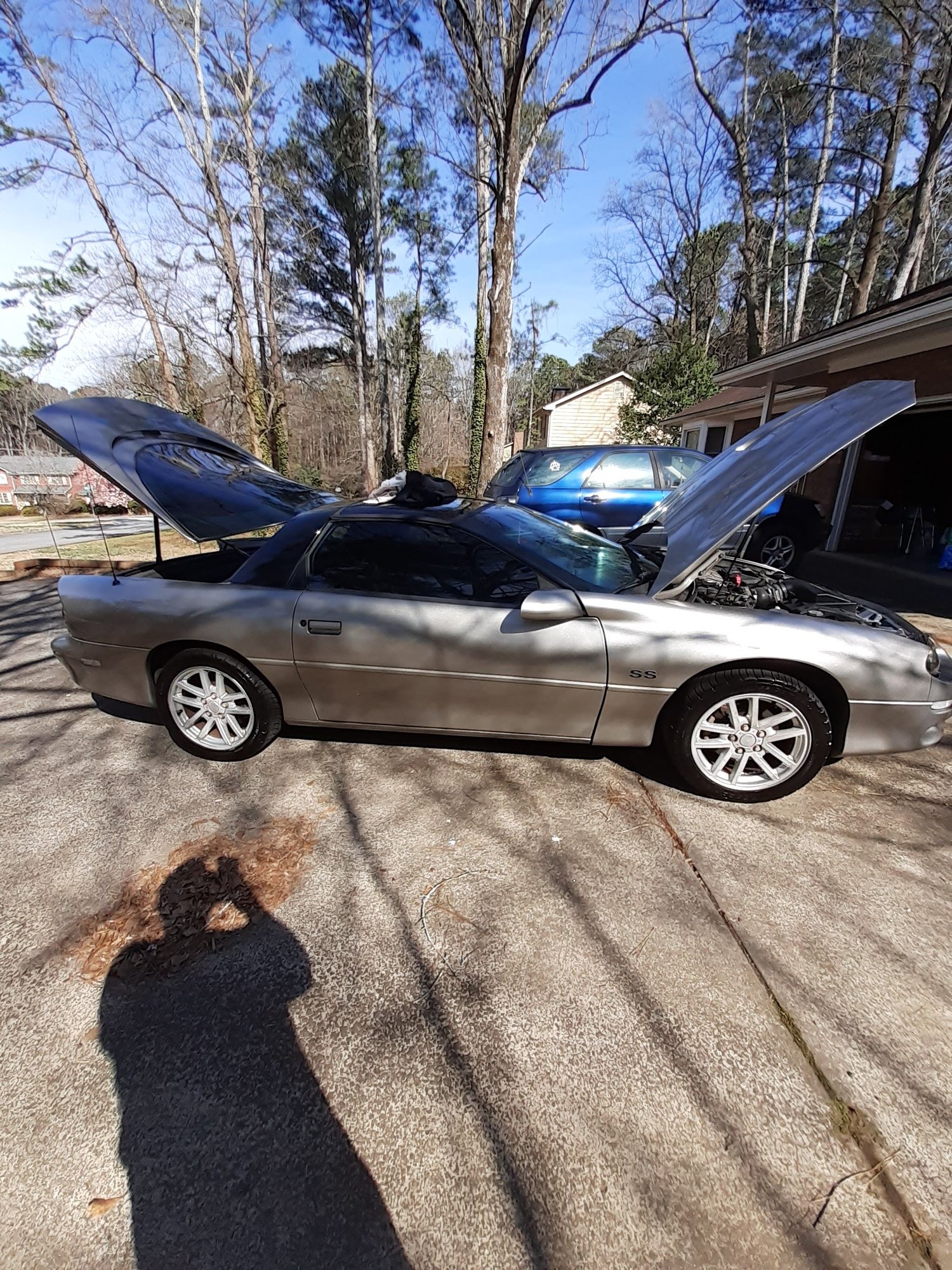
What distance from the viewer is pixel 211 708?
290 cm

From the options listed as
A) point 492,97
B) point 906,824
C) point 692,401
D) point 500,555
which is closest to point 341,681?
point 500,555

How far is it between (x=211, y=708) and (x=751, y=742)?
2675 mm

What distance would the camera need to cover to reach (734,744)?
255 centimetres

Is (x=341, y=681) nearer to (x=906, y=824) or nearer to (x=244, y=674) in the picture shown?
(x=244, y=674)

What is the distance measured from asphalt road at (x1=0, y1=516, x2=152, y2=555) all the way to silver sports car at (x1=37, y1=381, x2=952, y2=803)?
25.2 ft

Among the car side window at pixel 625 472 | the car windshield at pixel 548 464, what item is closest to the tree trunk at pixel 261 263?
the car windshield at pixel 548 464

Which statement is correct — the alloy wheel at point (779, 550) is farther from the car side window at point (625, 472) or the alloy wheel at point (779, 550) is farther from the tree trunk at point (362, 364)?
the tree trunk at point (362, 364)

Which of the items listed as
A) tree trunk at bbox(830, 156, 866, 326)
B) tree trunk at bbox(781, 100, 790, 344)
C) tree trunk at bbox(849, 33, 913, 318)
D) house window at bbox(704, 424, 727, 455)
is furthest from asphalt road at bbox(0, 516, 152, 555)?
tree trunk at bbox(830, 156, 866, 326)

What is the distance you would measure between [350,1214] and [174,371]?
693 inches

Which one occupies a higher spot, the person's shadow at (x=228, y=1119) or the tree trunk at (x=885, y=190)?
the tree trunk at (x=885, y=190)

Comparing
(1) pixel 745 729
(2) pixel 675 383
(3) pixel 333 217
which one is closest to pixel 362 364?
(3) pixel 333 217

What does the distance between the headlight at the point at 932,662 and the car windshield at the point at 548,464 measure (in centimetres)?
497

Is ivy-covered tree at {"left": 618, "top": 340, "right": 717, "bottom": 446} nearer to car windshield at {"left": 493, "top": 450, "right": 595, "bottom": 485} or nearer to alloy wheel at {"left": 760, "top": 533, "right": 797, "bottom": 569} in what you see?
alloy wheel at {"left": 760, "top": 533, "right": 797, "bottom": 569}

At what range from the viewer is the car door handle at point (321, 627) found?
266 centimetres
